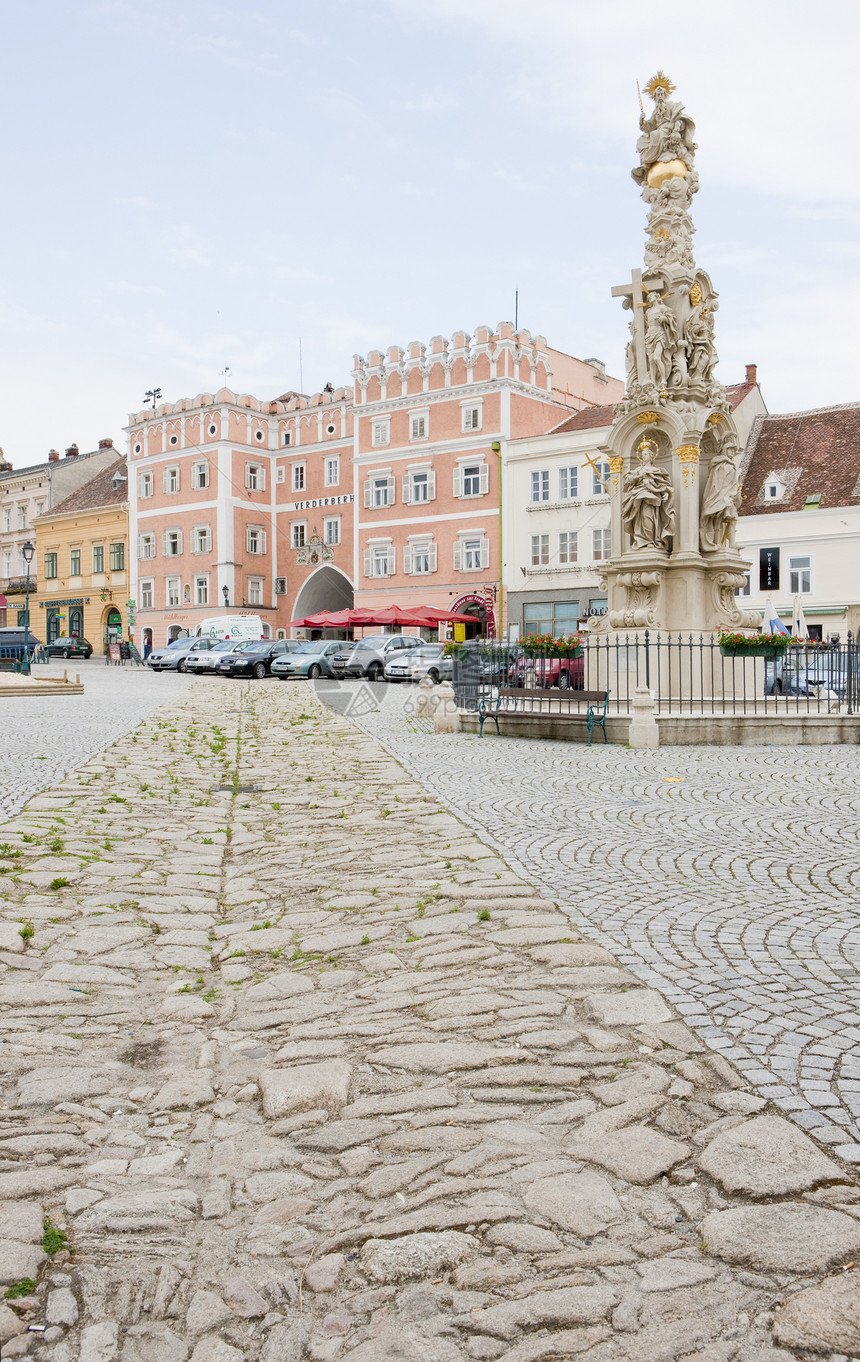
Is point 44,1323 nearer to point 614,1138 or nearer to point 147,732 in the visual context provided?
point 614,1138

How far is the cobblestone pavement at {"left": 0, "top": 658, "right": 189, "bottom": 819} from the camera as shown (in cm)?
1043

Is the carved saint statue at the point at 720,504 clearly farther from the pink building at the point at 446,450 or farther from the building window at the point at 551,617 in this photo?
the pink building at the point at 446,450

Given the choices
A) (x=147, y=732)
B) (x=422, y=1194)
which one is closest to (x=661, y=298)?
(x=147, y=732)

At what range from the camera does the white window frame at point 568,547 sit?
4503cm

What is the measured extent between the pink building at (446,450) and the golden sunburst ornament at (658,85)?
91.4ft

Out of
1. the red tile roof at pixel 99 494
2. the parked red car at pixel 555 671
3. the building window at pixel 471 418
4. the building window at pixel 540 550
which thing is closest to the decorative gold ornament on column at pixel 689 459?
the parked red car at pixel 555 671

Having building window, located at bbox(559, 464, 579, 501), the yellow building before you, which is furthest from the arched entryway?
building window, located at bbox(559, 464, 579, 501)

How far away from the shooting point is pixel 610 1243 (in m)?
2.67

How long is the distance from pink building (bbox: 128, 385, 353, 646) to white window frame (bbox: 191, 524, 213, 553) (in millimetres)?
57

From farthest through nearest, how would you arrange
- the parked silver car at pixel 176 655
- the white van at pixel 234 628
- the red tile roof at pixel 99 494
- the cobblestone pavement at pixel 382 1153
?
the red tile roof at pixel 99 494
the white van at pixel 234 628
the parked silver car at pixel 176 655
the cobblestone pavement at pixel 382 1153

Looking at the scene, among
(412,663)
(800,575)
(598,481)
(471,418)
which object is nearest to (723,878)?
(412,663)

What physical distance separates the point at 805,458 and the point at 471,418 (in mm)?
15123

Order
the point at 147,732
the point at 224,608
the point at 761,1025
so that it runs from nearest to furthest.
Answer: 1. the point at 761,1025
2. the point at 147,732
3. the point at 224,608

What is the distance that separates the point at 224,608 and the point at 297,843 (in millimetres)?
50812
